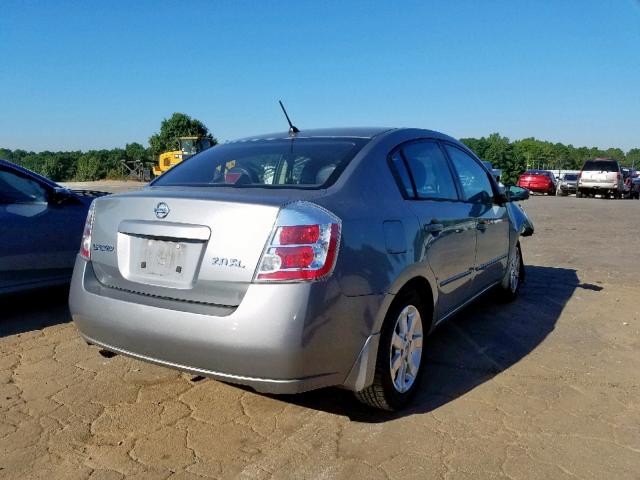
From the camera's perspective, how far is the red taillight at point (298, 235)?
239 centimetres

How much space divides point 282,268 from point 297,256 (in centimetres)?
8

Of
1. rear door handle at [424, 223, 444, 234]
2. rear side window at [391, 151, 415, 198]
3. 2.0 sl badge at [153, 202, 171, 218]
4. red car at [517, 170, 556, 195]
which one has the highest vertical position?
rear side window at [391, 151, 415, 198]

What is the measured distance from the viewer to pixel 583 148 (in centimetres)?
15925

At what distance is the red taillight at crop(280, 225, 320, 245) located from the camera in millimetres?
2393

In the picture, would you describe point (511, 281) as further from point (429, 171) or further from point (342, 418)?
point (342, 418)

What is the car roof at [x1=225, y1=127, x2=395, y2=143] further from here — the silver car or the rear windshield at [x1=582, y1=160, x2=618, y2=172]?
the rear windshield at [x1=582, y1=160, x2=618, y2=172]

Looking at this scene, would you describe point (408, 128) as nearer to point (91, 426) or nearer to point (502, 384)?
point (502, 384)

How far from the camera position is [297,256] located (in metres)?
2.38

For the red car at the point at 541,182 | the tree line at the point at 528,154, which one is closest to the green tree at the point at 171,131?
the tree line at the point at 528,154

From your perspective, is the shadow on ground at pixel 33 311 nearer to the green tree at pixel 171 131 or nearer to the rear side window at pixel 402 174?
the rear side window at pixel 402 174

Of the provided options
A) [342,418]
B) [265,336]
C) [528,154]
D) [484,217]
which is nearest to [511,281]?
[484,217]

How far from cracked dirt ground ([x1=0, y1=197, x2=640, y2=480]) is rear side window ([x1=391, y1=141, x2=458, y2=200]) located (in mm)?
1166

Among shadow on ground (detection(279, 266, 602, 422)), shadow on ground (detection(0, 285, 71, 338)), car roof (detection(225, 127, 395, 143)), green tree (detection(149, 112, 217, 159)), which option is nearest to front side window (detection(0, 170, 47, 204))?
shadow on ground (detection(0, 285, 71, 338))

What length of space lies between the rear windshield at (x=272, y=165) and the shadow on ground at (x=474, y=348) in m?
1.27
